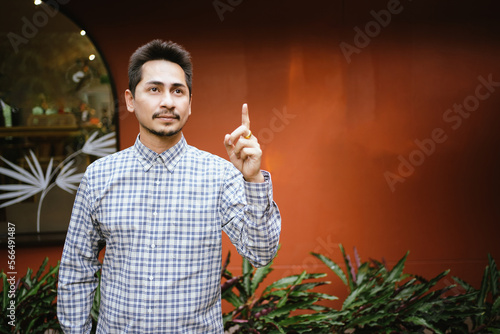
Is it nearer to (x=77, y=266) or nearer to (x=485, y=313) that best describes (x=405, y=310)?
(x=485, y=313)

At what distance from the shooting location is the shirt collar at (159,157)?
156cm

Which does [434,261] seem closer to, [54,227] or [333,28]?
[333,28]

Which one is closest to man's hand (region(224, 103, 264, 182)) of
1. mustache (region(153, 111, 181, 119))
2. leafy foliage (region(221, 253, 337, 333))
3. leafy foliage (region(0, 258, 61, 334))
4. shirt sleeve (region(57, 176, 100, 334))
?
mustache (region(153, 111, 181, 119))

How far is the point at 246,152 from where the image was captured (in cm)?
131

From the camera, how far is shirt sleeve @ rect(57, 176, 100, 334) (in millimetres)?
1525

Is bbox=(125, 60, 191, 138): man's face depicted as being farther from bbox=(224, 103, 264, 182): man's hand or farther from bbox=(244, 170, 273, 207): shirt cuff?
bbox=(244, 170, 273, 207): shirt cuff

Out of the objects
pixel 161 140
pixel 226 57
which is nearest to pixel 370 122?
pixel 226 57

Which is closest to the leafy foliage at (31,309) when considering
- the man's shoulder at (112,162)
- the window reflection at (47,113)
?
the window reflection at (47,113)

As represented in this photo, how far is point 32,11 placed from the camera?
10.6ft

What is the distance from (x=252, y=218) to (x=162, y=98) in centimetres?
55

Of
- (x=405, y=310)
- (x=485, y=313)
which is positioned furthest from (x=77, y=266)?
(x=485, y=313)

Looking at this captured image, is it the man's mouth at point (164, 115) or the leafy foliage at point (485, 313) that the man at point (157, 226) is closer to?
the man's mouth at point (164, 115)

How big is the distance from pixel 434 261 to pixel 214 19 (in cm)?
285

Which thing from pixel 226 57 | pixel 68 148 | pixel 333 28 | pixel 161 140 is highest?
pixel 333 28
